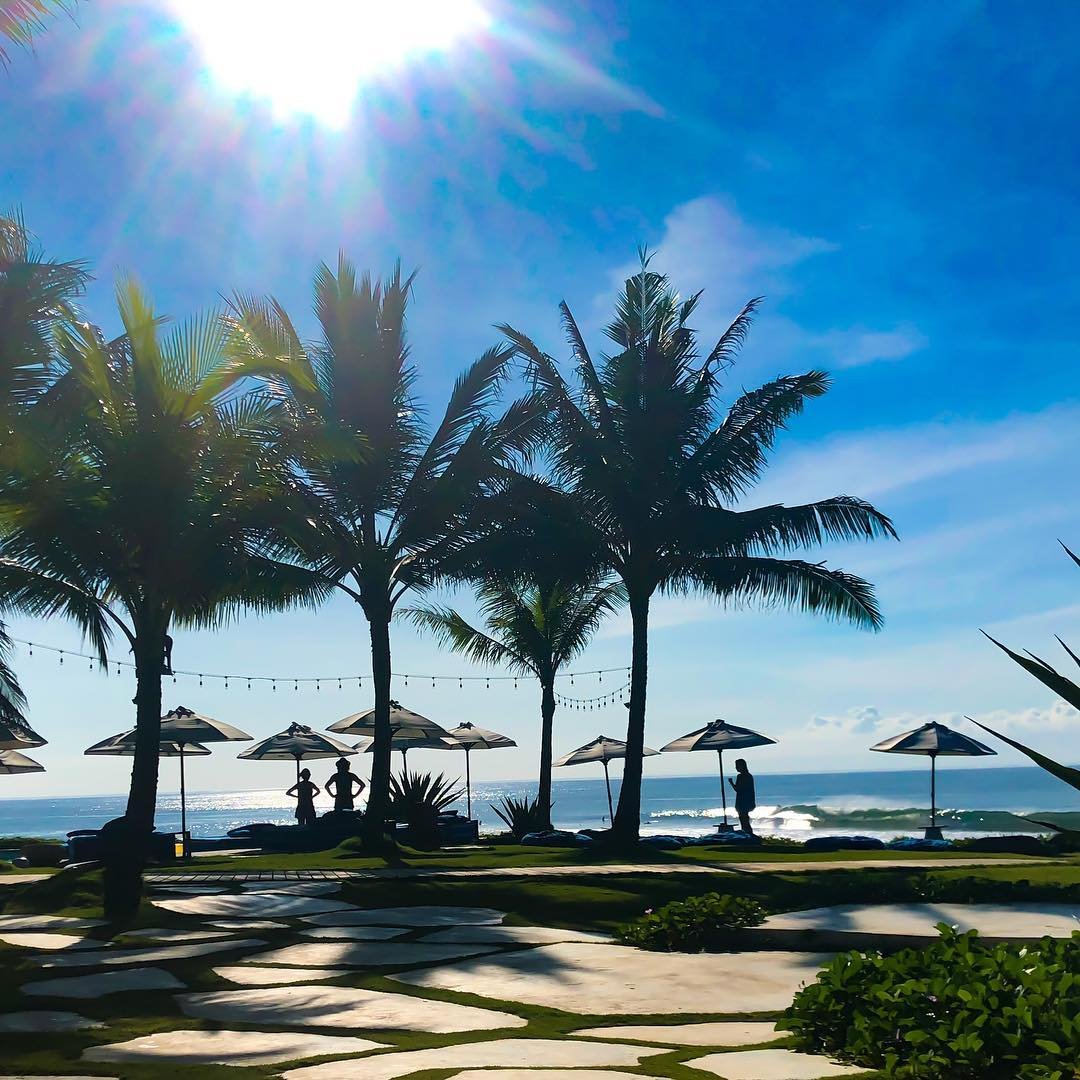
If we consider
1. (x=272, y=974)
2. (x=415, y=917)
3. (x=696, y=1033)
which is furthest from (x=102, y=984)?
(x=696, y=1033)

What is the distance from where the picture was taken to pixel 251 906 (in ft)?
31.9

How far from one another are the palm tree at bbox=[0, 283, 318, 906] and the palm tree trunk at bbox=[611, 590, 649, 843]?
839cm

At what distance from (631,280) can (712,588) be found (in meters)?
5.38

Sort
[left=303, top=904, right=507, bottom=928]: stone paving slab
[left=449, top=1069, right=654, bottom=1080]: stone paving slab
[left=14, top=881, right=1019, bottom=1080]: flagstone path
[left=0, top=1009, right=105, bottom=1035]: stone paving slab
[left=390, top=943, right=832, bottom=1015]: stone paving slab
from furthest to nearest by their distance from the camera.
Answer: [left=303, top=904, right=507, bottom=928]: stone paving slab → [left=390, top=943, right=832, bottom=1015]: stone paving slab → [left=0, top=1009, right=105, bottom=1035]: stone paving slab → [left=14, top=881, right=1019, bottom=1080]: flagstone path → [left=449, top=1069, right=654, bottom=1080]: stone paving slab

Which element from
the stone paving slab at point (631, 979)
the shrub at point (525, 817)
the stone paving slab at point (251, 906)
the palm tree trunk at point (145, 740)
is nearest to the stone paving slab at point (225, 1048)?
the stone paving slab at point (631, 979)

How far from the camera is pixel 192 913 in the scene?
9.42 metres

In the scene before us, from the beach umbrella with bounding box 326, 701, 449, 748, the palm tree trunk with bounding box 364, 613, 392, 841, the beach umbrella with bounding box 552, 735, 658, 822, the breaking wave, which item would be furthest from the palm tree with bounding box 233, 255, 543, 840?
the breaking wave

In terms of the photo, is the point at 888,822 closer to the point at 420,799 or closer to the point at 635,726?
the point at 420,799

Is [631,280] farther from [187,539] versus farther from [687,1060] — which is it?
[687,1060]

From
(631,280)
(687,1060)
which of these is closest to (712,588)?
(631,280)

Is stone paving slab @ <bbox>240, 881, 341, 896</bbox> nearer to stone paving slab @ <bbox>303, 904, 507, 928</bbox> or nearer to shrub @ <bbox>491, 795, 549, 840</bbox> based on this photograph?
stone paving slab @ <bbox>303, 904, 507, 928</bbox>

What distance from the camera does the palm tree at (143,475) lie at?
34.2 feet

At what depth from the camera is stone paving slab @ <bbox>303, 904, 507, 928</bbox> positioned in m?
8.64

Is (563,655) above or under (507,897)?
above
